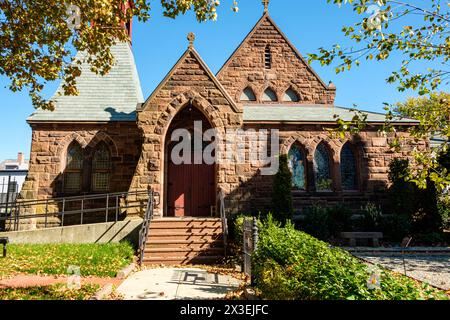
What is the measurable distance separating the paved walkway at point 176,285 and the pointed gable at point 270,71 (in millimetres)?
11279

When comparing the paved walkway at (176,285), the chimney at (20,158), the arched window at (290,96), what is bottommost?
the paved walkway at (176,285)

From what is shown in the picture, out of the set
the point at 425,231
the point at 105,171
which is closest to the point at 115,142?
the point at 105,171

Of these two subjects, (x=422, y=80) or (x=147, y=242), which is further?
(x=147, y=242)

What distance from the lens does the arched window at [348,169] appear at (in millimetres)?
14172

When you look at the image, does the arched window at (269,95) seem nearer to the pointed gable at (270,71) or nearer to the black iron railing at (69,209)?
the pointed gable at (270,71)

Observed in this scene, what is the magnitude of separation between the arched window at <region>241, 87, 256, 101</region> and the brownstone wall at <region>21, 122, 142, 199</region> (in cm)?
661

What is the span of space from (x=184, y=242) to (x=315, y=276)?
22.2 feet

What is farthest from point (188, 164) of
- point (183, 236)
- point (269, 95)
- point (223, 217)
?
point (269, 95)

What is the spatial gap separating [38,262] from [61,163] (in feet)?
20.7

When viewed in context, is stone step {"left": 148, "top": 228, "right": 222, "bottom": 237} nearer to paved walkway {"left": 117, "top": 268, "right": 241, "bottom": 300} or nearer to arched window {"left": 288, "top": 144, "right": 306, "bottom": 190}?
paved walkway {"left": 117, "top": 268, "right": 241, "bottom": 300}

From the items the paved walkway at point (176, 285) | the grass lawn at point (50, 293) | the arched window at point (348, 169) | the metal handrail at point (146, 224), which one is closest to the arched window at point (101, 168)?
the metal handrail at point (146, 224)

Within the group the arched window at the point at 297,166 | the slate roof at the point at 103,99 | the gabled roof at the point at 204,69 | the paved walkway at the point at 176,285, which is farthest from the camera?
the arched window at the point at 297,166
